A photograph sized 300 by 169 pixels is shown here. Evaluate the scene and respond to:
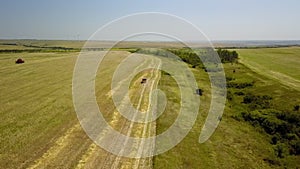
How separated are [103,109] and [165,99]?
9260 mm

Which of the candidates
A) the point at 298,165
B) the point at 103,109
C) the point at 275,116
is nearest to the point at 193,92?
the point at 275,116

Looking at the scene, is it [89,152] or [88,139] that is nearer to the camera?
[89,152]

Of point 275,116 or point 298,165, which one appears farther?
point 275,116

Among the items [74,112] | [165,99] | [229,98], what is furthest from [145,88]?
[74,112]

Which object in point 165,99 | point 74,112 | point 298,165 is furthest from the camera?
point 165,99

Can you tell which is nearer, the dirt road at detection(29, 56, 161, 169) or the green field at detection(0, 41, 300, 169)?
the dirt road at detection(29, 56, 161, 169)

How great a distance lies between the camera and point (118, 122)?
85.8ft

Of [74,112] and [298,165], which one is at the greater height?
[74,112]

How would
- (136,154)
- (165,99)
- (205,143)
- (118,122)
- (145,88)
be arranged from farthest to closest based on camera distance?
(145,88) < (165,99) < (118,122) < (205,143) < (136,154)

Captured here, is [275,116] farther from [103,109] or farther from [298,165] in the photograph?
[103,109]

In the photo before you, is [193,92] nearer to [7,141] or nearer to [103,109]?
[103,109]

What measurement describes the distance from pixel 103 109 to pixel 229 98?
20.8 metres

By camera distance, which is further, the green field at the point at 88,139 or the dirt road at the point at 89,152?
the green field at the point at 88,139

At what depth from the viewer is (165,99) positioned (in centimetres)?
3688
